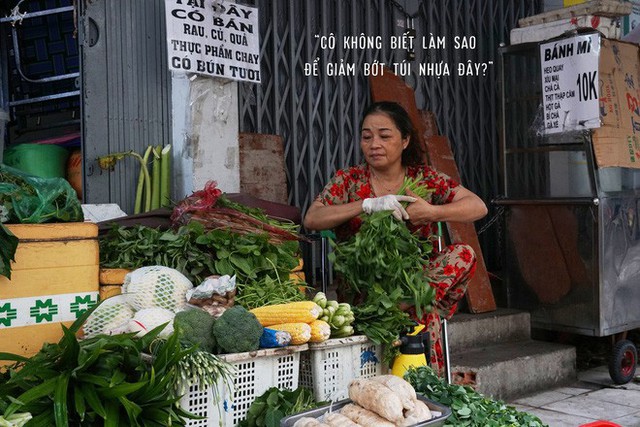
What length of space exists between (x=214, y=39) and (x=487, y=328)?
3.36 meters

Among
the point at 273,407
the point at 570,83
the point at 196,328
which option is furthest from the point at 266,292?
the point at 570,83

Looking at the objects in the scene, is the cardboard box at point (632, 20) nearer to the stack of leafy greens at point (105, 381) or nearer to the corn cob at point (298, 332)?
the corn cob at point (298, 332)

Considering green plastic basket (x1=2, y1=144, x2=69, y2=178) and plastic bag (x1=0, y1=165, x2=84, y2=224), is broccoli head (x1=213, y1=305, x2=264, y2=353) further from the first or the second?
green plastic basket (x1=2, y1=144, x2=69, y2=178)

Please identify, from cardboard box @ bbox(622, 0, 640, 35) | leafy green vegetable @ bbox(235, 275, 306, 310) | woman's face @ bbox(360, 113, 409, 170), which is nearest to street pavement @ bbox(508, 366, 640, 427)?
woman's face @ bbox(360, 113, 409, 170)

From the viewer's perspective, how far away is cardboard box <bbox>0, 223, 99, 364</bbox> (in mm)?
3535

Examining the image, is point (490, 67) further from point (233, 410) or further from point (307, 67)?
point (233, 410)

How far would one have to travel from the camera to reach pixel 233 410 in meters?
3.23

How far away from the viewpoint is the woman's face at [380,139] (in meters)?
4.71

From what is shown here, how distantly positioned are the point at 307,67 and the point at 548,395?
11.1 feet

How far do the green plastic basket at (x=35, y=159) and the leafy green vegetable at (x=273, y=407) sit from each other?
2.93 meters

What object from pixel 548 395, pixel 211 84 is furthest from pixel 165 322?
pixel 548 395

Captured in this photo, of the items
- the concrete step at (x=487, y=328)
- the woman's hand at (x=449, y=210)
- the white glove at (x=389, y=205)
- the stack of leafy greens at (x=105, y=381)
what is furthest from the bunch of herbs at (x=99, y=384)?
the concrete step at (x=487, y=328)

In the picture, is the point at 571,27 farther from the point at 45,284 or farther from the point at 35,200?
the point at 45,284

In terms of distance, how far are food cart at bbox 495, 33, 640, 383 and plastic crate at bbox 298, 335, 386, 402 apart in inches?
136
